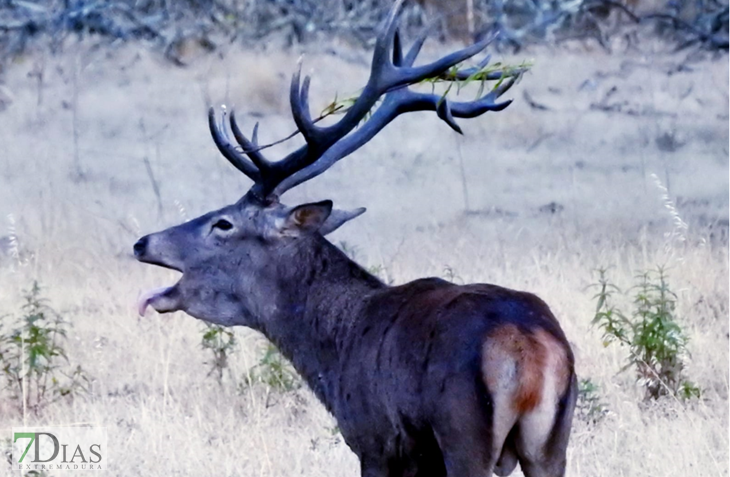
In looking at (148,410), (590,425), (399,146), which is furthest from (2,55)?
(590,425)

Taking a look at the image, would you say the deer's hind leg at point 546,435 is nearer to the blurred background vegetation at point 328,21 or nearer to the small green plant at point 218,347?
the small green plant at point 218,347

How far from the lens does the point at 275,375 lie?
304 inches

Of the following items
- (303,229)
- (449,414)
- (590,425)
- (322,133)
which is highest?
(322,133)

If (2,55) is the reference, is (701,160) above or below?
below

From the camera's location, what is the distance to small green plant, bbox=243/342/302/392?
770 cm

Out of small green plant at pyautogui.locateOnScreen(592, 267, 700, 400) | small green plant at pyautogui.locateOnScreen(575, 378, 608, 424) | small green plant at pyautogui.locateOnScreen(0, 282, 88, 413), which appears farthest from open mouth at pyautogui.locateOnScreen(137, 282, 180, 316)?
small green plant at pyautogui.locateOnScreen(592, 267, 700, 400)

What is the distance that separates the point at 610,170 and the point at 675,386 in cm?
718

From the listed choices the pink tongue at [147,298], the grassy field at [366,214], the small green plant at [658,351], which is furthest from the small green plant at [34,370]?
the small green plant at [658,351]

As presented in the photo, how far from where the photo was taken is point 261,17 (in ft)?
59.4

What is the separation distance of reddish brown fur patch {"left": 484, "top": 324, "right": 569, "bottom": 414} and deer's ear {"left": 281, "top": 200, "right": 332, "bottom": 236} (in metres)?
1.39

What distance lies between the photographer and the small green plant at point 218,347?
786 centimetres

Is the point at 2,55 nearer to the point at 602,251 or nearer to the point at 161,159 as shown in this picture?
the point at 161,159

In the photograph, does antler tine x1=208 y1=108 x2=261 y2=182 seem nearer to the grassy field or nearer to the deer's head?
the deer's head

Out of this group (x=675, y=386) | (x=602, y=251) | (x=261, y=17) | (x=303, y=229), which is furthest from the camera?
(x=261, y=17)
